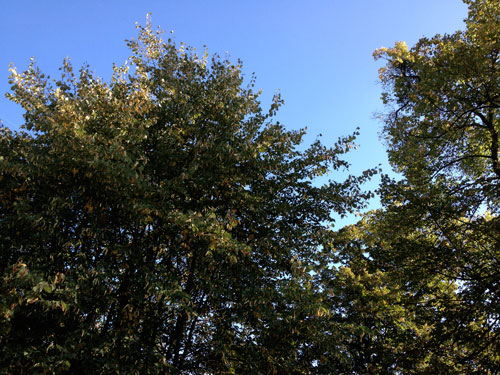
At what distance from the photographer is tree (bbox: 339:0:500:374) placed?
33.0 feet

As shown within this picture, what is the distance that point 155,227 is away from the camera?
8453 millimetres

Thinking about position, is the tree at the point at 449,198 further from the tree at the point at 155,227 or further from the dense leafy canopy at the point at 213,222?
the tree at the point at 155,227

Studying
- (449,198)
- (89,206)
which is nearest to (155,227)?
(89,206)

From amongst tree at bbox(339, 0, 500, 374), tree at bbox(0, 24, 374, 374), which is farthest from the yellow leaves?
tree at bbox(339, 0, 500, 374)

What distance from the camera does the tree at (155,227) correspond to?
6.51m

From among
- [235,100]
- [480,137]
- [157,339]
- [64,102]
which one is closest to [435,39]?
[480,137]

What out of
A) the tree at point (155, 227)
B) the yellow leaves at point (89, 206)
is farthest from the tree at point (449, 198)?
the yellow leaves at point (89, 206)

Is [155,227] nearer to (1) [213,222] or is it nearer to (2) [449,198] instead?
(1) [213,222]

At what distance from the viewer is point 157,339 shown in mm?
9023

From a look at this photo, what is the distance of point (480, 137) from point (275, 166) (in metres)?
7.80

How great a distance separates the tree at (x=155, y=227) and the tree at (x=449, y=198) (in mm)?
2950

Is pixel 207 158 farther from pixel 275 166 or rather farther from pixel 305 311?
pixel 305 311

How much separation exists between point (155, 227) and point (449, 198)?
9.39m

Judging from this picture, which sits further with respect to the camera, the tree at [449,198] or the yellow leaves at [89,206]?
the tree at [449,198]
